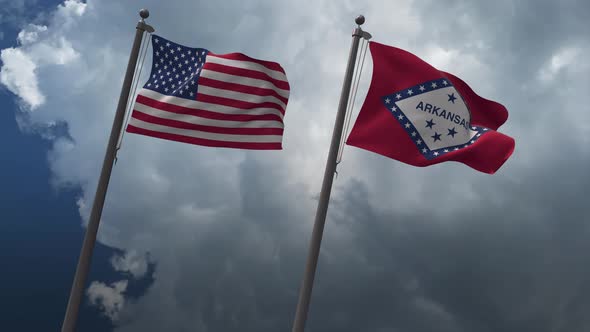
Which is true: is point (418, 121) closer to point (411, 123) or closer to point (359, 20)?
point (411, 123)

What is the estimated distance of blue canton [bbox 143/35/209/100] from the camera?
21.6 meters

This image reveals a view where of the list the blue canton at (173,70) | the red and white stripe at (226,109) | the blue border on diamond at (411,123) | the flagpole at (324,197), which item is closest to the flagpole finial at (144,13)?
the blue canton at (173,70)

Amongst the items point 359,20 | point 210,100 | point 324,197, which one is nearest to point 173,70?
point 210,100

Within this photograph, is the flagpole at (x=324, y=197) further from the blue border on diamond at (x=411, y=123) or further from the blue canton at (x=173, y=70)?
the blue canton at (x=173, y=70)

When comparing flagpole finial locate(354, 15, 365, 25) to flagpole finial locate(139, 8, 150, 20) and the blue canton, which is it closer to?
the blue canton

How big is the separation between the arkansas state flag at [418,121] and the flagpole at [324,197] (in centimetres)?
62

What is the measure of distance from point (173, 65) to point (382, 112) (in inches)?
273

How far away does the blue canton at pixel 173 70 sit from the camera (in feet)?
70.8

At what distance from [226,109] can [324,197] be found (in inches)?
185

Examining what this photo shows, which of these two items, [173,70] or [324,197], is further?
[173,70]

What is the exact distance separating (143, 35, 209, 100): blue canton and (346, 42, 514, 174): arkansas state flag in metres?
5.58

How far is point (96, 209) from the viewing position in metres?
20.4

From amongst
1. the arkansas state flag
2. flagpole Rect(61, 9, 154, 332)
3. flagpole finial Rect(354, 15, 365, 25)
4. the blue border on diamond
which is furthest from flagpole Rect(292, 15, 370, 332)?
flagpole Rect(61, 9, 154, 332)

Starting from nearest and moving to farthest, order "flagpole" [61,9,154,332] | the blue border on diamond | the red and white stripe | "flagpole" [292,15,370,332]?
"flagpole" [292,15,370,332] < "flagpole" [61,9,154,332] < the blue border on diamond < the red and white stripe
